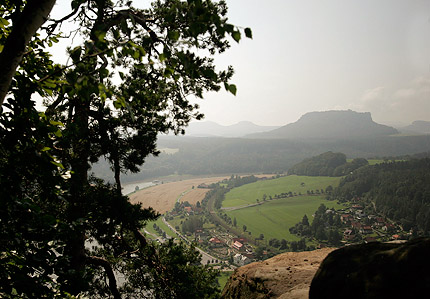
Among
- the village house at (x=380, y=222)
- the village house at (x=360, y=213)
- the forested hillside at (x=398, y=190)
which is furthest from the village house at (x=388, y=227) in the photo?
the village house at (x=360, y=213)

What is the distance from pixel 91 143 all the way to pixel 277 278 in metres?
7.30

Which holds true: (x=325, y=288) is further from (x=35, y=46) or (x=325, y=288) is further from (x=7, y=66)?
(x=35, y=46)

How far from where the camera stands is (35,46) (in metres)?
4.74

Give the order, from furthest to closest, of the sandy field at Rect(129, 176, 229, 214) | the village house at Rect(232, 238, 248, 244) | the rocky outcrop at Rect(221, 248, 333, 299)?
the sandy field at Rect(129, 176, 229, 214), the village house at Rect(232, 238, 248, 244), the rocky outcrop at Rect(221, 248, 333, 299)

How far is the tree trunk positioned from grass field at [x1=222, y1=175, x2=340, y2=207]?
12402cm

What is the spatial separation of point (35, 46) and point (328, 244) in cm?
8757

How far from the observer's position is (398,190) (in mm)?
114688

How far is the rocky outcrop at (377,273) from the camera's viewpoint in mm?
2744

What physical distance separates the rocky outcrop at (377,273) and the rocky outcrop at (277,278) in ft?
4.96

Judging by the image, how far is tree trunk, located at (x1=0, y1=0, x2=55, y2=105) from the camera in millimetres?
1838

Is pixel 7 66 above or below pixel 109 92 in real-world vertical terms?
above

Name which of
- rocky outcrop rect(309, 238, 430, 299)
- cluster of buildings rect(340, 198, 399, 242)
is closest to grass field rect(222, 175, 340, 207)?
cluster of buildings rect(340, 198, 399, 242)

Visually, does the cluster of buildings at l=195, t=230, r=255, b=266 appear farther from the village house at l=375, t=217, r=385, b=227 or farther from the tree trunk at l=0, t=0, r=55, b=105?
the tree trunk at l=0, t=0, r=55, b=105

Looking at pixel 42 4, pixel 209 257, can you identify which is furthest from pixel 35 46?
pixel 209 257
